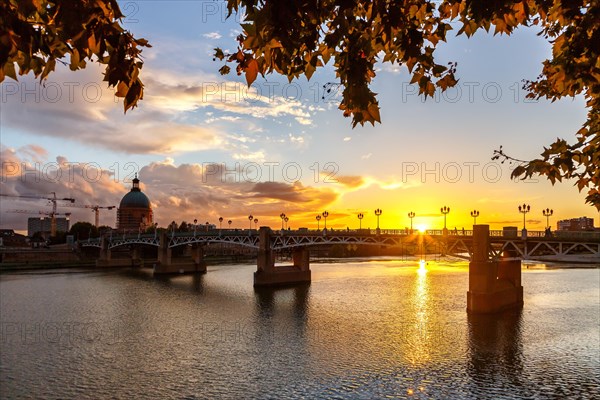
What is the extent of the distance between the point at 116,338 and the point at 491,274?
133 feet

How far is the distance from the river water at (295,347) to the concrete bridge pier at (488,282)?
2040 mm

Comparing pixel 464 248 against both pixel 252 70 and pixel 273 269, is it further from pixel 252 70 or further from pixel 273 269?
pixel 252 70

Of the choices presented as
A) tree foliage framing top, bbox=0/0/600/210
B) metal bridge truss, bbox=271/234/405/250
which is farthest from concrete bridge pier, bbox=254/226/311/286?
tree foliage framing top, bbox=0/0/600/210

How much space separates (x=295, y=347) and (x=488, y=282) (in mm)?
28508

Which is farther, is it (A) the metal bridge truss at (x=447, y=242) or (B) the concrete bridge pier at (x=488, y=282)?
(A) the metal bridge truss at (x=447, y=242)

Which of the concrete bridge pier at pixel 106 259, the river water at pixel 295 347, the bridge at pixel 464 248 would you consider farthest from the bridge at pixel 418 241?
the concrete bridge pier at pixel 106 259

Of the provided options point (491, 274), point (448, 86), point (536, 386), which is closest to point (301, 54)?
point (448, 86)

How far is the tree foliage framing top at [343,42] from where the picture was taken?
15.0 ft

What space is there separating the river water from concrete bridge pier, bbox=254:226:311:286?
46.5 feet

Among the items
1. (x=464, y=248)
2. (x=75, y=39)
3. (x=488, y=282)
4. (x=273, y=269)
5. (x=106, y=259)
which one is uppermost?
(x=75, y=39)

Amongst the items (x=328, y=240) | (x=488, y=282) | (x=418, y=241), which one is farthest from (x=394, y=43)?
(x=328, y=240)

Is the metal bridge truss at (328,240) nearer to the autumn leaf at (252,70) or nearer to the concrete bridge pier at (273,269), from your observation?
the concrete bridge pier at (273,269)

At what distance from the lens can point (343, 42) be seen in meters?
7.39

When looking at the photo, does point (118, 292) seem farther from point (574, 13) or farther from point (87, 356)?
point (574, 13)
